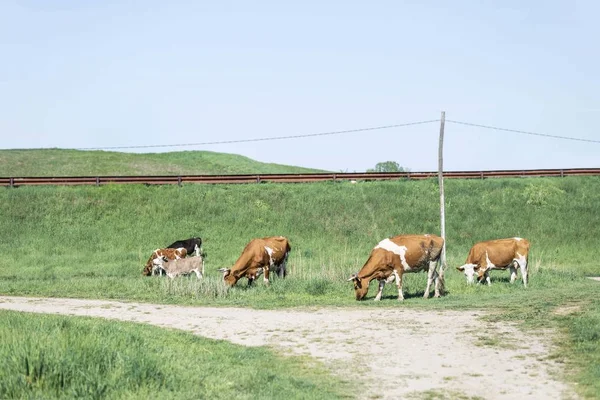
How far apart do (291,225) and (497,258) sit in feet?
70.0

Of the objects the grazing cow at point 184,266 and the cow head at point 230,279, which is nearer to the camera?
the cow head at point 230,279

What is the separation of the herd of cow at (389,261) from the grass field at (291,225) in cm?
74

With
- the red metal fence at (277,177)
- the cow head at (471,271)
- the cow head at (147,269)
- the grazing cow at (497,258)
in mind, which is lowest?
the cow head at (147,269)

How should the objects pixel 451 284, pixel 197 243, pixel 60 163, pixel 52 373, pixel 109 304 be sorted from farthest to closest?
pixel 60 163 → pixel 197 243 → pixel 451 284 → pixel 109 304 → pixel 52 373

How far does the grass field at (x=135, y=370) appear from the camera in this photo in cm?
1069

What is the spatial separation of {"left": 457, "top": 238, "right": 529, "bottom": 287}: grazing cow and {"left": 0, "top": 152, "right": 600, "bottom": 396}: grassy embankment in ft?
2.51

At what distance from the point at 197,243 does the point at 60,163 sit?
42.7m

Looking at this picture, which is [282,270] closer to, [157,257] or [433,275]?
[433,275]

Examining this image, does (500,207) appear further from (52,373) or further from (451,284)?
(52,373)

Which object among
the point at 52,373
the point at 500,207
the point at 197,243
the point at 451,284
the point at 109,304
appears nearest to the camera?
the point at 52,373

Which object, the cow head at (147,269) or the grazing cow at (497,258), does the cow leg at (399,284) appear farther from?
the cow head at (147,269)

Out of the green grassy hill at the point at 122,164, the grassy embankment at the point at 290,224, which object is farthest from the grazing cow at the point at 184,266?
the green grassy hill at the point at 122,164

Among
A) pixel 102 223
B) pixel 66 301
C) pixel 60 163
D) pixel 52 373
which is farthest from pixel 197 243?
pixel 60 163

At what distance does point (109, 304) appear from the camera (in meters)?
23.3
